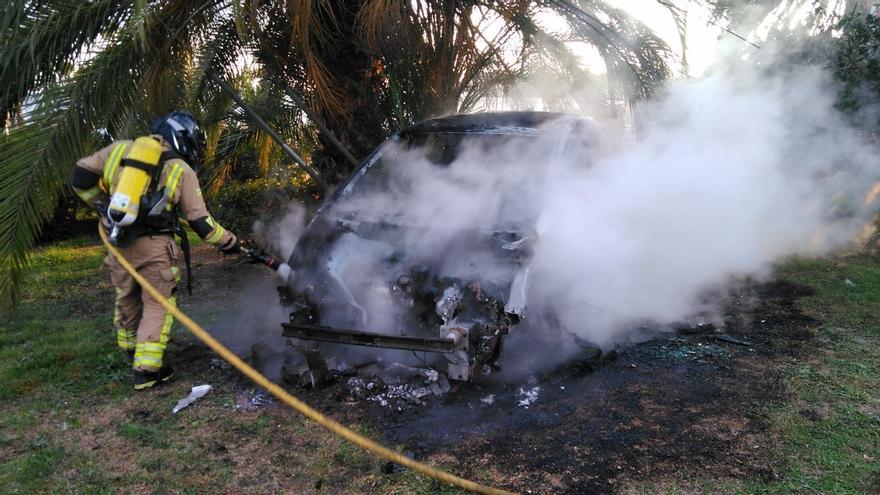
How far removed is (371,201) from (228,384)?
173 cm

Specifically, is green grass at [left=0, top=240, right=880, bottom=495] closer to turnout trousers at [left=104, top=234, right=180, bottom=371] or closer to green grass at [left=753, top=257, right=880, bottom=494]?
green grass at [left=753, top=257, right=880, bottom=494]

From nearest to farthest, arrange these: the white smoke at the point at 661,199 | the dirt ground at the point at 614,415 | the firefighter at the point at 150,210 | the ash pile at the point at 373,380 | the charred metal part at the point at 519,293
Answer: the dirt ground at the point at 614,415
the charred metal part at the point at 519,293
the ash pile at the point at 373,380
the firefighter at the point at 150,210
the white smoke at the point at 661,199

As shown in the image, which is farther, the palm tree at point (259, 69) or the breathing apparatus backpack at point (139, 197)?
the palm tree at point (259, 69)

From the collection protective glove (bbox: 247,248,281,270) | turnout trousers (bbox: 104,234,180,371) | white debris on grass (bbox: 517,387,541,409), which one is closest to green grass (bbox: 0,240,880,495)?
turnout trousers (bbox: 104,234,180,371)

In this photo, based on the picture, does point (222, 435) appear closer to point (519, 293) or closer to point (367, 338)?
point (367, 338)

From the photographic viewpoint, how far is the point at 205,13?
20.0 feet

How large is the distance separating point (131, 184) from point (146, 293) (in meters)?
0.81

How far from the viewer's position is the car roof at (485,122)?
556 cm

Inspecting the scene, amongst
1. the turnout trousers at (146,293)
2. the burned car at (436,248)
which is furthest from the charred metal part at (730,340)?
the turnout trousers at (146,293)

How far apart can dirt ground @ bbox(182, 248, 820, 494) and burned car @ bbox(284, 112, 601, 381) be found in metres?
0.33

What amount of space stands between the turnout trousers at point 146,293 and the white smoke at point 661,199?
1355 mm

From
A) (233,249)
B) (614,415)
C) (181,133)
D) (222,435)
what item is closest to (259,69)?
(181,133)

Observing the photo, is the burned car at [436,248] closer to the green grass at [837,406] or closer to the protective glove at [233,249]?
the protective glove at [233,249]

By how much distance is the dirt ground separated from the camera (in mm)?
3322
